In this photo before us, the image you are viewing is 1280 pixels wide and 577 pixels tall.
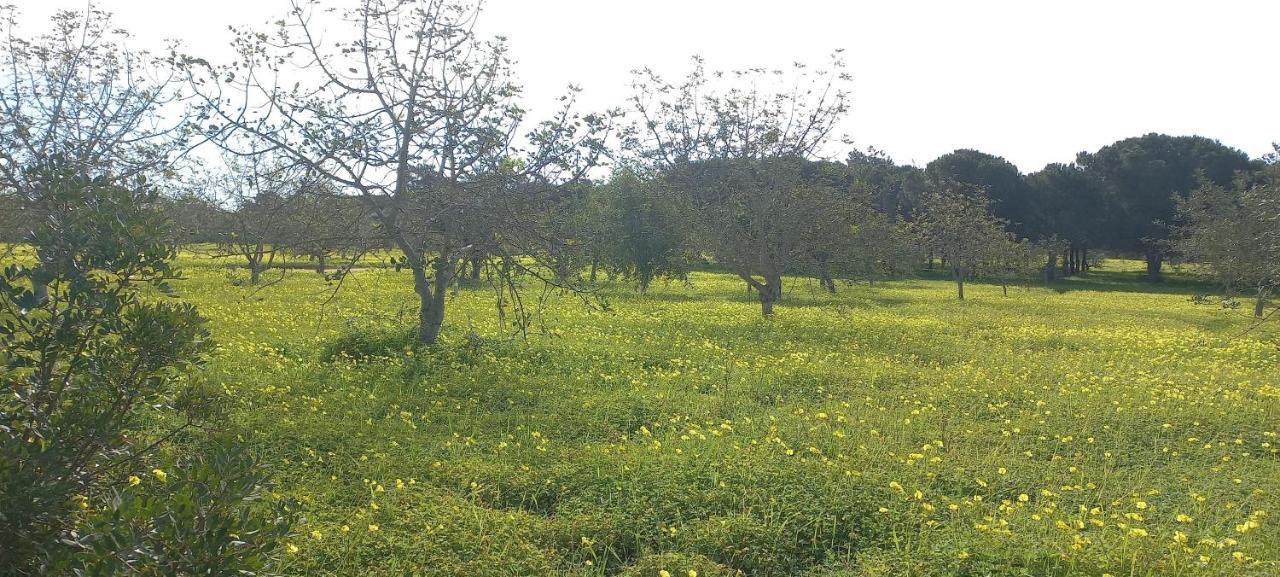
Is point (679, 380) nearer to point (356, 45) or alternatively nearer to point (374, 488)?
point (374, 488)

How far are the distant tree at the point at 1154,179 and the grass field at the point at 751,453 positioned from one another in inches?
1665

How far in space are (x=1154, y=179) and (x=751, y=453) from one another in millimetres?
55154

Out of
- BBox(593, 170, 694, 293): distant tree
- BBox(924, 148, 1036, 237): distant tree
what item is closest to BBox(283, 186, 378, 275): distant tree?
BBox(593, 170, 694, 293): distant tree

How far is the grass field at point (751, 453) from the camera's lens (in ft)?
17.6

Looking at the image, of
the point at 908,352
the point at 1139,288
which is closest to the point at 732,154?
the point at 908,352

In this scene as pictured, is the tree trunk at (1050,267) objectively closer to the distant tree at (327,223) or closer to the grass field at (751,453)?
the grass field at (751,453)

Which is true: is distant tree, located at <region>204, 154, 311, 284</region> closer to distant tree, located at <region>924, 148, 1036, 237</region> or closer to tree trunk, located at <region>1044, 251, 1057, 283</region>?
tree trunk, located at <region>1044, 251, 1057, 283</region>

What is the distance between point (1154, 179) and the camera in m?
51.8

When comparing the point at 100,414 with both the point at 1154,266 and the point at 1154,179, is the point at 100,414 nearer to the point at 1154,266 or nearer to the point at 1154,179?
the point at 1154,266

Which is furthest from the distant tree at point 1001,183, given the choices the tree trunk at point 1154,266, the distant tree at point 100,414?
the distant tree at point 100,414

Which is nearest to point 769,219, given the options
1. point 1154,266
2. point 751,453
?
point 751,453

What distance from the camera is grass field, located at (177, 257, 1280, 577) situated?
17.6 feet

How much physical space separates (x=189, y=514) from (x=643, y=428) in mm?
5509

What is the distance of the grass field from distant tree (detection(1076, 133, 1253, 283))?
42.3 meters
